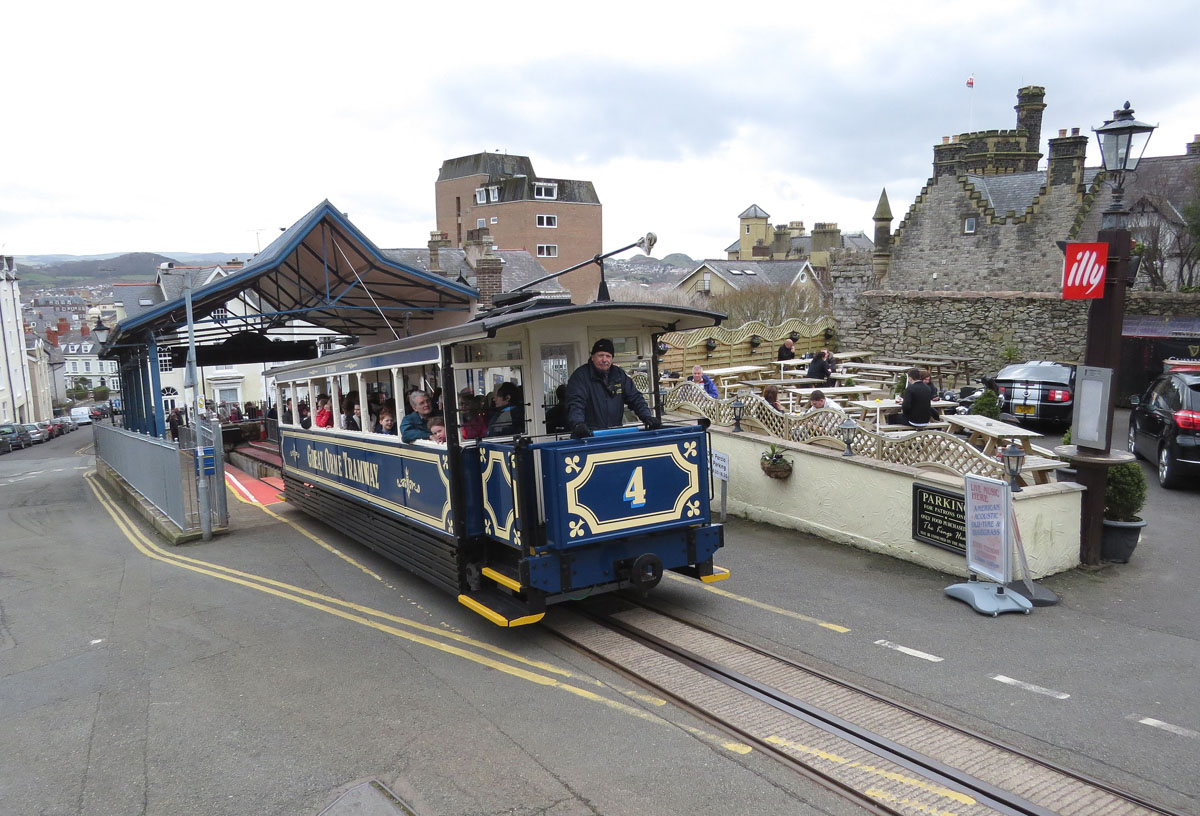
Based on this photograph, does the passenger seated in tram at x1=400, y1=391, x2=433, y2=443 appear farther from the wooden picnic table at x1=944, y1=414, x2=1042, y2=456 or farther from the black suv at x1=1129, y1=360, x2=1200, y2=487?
the black suv at x1=1129, y1=360, x2=1200, y2=487

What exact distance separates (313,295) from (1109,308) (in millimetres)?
13057

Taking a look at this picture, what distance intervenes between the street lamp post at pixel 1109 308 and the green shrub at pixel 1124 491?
24cm

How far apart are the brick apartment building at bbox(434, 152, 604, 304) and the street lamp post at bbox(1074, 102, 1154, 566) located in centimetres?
5431

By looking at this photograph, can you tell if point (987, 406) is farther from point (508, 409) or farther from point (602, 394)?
point (508, 409)

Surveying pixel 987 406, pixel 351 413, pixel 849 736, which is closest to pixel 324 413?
pixel 351 413

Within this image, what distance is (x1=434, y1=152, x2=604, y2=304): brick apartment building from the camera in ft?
216

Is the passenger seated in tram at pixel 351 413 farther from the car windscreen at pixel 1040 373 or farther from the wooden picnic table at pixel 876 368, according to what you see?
the car windscreen at pixel 1040 373

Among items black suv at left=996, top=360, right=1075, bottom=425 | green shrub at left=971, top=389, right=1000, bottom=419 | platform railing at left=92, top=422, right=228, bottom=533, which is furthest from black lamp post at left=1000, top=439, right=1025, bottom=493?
platform railing at left=92, top=422, right=228, bottom=533

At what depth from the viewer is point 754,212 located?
100 metres

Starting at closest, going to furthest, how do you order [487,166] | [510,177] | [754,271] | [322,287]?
[322,287]
[754,271]
[510,177]
[487,166]

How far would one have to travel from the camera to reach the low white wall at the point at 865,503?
7.93m

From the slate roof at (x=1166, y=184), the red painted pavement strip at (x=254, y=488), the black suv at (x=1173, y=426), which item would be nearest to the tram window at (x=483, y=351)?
the black suv at (x=1173, y=426)

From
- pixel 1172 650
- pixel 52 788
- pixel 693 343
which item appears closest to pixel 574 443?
pixel 52 788

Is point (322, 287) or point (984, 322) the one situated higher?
point (322, 287)
